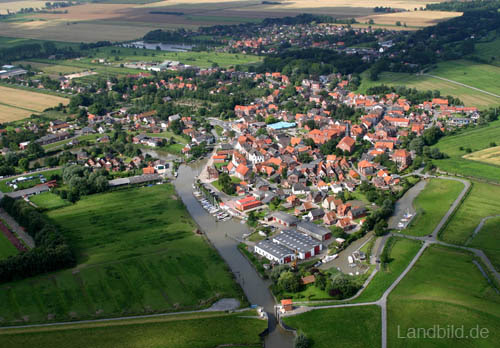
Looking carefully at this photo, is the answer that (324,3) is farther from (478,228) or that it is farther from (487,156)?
(478,228)

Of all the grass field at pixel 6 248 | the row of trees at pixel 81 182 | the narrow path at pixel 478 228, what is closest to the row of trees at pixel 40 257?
the grass field at pixel 6 248

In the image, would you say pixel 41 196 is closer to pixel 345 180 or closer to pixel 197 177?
pixel 197 177

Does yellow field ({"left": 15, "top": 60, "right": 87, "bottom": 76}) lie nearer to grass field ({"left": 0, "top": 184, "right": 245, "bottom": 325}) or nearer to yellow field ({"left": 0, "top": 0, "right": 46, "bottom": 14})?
grass field ({"left": 0, "top": 184, "right": 245, "bottom": 325})

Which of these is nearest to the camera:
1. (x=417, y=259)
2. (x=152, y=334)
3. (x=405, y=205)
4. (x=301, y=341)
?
(x=301, y=341)

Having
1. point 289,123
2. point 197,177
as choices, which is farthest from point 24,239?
point 289,123

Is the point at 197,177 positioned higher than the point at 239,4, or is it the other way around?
the point at 239,4

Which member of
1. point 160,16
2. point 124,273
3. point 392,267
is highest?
point 160,16

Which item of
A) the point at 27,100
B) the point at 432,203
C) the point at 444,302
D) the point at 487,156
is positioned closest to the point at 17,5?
the point at 27,100
